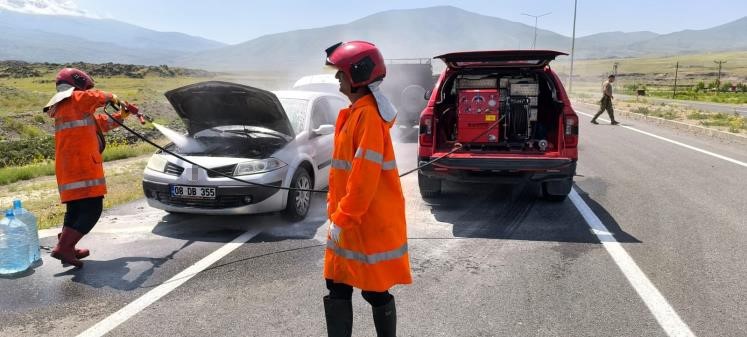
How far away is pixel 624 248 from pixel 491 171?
6.16 feet

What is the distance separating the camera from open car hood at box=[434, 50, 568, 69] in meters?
6.70

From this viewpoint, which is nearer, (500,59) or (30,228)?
(30,228)

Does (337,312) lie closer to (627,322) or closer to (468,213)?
(627,322)

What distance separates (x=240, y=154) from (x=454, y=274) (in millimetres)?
2939

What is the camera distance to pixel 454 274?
4629 mm

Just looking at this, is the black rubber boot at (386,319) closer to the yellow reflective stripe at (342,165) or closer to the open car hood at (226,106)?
the yellow reflective stripe at (342,165)

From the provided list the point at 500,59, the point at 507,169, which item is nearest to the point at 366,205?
the point at 507,169

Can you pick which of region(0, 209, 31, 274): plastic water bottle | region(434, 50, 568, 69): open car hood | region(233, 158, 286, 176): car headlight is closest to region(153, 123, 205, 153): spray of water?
region(233, 158, 286, 176): car headlight

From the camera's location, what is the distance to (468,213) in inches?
265

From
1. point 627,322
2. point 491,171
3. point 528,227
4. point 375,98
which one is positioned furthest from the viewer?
point 491,171

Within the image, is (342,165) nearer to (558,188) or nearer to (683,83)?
(558,188)

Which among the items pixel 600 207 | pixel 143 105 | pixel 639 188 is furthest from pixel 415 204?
pixel 143 105

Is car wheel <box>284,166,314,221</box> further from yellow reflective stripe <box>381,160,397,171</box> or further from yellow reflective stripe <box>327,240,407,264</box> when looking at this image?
yellow reflective stripe <box>381,160,397,171</box>

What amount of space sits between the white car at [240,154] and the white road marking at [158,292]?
1.80 ft
